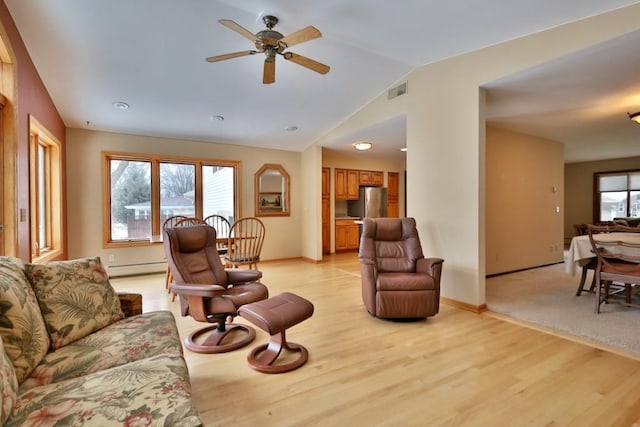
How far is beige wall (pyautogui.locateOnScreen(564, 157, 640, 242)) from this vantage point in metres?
8.30

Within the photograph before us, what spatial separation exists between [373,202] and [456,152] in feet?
14.0

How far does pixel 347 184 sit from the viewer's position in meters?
7.84

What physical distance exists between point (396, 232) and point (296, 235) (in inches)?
141

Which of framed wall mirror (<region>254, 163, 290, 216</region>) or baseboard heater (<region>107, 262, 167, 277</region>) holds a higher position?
framed wall mirror (<region>254, 163, 290, 216</region>)

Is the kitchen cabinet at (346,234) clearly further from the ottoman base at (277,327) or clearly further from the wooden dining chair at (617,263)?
the ottoman base at (277,327)

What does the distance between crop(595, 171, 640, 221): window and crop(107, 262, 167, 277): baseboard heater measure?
10578 mm

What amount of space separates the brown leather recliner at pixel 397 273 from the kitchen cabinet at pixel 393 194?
4865mm

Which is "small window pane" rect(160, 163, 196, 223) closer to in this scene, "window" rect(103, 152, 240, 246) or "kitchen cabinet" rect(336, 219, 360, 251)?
"window" rect(103, 152, 240, 246)

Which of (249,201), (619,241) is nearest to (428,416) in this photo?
(619,241)

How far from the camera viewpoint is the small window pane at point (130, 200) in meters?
5.25

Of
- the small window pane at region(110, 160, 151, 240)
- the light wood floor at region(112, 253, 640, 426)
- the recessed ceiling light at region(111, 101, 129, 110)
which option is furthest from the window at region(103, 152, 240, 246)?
the light wood floor at region(112, 253, 640, 426)

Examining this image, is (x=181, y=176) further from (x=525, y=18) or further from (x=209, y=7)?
(x=525, y=18)

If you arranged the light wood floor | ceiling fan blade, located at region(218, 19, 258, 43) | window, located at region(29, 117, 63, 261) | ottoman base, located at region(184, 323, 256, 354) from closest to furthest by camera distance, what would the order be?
the light wood floor < ceiling fan blade, located at region(218, 19, 258, 43) < ottoman base, located at region(184, 323, 256, 354) < window, located at region(29, 117, 63, 261)

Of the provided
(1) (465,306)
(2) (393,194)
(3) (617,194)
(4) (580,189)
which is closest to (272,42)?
(1) (465,306)
